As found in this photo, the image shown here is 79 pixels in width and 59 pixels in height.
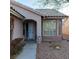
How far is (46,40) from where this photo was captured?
65.8 ft

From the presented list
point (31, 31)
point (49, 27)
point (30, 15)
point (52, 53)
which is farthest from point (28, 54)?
point (49, 27)

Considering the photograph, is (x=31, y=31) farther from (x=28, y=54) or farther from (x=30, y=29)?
(x=28, y=54)

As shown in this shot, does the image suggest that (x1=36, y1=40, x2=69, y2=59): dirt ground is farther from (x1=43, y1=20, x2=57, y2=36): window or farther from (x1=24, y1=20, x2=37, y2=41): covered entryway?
(x1=43, y1=20, x2=57, y2=36): window

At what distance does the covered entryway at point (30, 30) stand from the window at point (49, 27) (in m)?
1.25

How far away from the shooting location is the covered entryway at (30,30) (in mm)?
20703

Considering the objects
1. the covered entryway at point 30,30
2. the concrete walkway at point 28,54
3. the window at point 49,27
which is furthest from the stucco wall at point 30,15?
the concrete walkway at point 28,54

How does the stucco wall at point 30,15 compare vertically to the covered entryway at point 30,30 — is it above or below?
above

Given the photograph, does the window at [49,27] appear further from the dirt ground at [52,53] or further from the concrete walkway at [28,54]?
the concrete walkway at [28,54]

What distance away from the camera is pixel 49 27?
2105cm

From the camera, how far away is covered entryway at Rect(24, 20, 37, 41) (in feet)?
67.9
